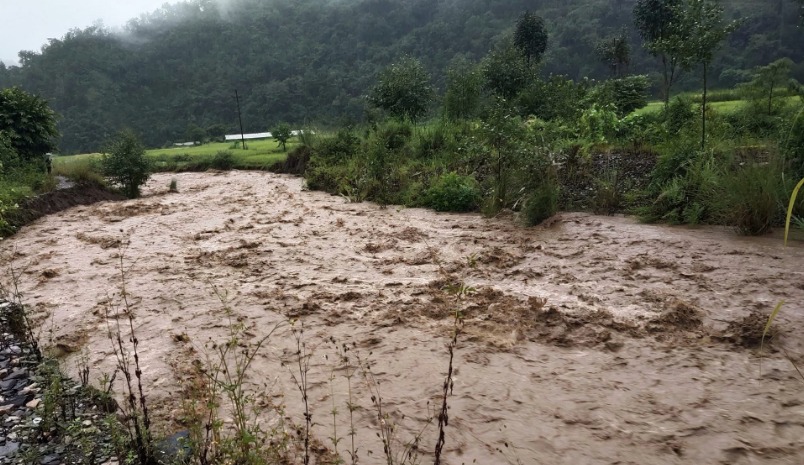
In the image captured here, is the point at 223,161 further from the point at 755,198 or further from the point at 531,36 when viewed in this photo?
the point at 531,36

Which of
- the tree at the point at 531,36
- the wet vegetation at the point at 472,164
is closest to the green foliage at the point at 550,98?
the wet vegetation at the point at 472,164

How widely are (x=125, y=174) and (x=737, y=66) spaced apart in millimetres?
42306

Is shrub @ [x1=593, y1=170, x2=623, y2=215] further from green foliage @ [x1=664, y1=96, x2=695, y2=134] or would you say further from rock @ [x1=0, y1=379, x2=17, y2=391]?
rock @ [x1=0, y1=379, x2=17, y2=391]

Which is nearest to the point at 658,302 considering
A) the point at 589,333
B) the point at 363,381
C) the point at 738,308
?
the point at 738,308

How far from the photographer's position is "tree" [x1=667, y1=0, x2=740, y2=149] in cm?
873

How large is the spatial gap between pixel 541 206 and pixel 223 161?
1851 centimetres

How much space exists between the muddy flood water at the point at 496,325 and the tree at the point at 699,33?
129 inches

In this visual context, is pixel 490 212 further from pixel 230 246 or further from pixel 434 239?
pixel 230 246

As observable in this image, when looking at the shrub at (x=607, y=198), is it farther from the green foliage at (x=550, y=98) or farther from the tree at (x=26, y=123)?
the tree at (x=26, y=123)

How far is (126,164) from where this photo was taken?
15.3 m

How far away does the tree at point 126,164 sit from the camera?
50.0ft

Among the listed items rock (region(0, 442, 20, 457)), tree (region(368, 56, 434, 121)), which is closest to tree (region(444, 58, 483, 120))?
tree (region(368, 56, 434, 121))

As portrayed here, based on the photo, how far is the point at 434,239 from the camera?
8.38 metres

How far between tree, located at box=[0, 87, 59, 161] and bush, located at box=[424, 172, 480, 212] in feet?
36.4
